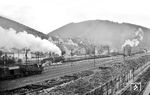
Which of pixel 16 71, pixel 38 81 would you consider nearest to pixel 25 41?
pixel 16 71

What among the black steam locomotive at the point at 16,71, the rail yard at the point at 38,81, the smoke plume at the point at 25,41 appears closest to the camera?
the rail yard at the point at 38,81

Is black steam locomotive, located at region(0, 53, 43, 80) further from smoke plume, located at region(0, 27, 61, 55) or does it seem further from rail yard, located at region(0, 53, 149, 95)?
smoke plume, located at region(0, 27, 61, 55)

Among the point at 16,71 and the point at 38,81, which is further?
the point at 16,71

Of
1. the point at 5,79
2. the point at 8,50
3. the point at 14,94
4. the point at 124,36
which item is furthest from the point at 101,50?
the point at 14,94

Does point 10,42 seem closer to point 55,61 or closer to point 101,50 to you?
point 55,61

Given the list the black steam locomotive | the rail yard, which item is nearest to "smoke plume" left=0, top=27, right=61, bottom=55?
the rail yard

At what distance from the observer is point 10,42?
52.5m

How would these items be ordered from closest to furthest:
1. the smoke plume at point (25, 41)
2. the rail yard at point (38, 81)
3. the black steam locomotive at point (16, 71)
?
the rail yard at point (38, 81) → the black steam locomotive at point (16, 71) → the smoke plume at point (25, 41)

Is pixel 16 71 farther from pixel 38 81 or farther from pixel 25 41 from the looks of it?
pixel 25 41

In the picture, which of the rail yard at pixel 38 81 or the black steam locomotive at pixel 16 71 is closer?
the rail yard at pixel 38 81

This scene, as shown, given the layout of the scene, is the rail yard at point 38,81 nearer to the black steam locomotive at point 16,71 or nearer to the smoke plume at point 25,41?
the black steam locomotive at point 16,71

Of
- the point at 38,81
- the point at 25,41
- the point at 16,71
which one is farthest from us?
the point at 25,41

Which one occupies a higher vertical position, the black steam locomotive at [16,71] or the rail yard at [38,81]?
the black steam locomotive at [16,71]

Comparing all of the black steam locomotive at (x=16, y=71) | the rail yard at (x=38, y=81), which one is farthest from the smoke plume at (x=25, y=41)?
the black steam locomotive at (x=16, y=71)
